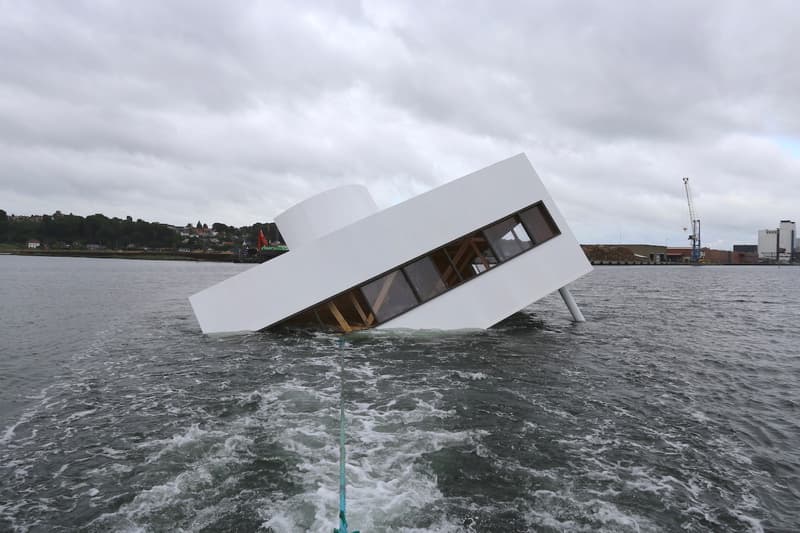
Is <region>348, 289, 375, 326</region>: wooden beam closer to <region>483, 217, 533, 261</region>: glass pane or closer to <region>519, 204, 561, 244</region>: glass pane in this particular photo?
<region>483, 217, 533, 261</region>: glass pane

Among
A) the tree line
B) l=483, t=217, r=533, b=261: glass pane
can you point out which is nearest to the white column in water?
l=483, t=217, r=533, b=261: glass pane

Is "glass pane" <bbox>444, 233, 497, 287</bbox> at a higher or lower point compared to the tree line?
lower

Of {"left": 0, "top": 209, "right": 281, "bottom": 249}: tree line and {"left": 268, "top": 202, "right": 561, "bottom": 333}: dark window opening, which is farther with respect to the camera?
{"left": 0, "top": 209, "right": 281, "bottom": 249}: tree line

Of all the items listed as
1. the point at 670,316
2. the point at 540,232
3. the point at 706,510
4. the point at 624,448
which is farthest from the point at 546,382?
the point at 670,316

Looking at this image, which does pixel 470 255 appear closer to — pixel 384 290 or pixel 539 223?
pixel 539 223

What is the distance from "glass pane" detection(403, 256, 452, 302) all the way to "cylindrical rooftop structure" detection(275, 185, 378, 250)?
2.41 meters

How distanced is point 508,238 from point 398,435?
22.7 feet

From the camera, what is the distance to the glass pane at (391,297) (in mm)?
9977

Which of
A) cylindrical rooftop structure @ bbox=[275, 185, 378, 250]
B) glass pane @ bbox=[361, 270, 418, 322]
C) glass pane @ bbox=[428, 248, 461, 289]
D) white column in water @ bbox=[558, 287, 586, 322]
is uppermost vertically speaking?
Result: cylindrical rooftop structure @ bbox=[275, 185, 378, 250]

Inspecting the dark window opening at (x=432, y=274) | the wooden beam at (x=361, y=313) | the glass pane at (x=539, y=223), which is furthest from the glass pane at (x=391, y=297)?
the glass pane at (x=539, y=223)

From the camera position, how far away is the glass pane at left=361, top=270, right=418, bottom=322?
9.98 m

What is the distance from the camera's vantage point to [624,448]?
4.64 metres

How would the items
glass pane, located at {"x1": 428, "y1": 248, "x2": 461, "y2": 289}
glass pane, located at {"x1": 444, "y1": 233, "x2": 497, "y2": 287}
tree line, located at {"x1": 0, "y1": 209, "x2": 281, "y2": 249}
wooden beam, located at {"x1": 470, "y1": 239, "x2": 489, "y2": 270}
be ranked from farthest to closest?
tree line, located at {"x1": 0, "y1": 209, "x2": 281, "y2": 249} < wooden beam, located at {"x1": 470, "y1": 239, "x2": 489, "y2": 270} < glass pane, located at {"x1": 444, "y1": 233, "x2": 497, "y2": 287} < glass pane, located at {"x1": 428, "y1": 248, "x2": 461, "y2": 289}

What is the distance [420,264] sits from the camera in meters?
10.2
